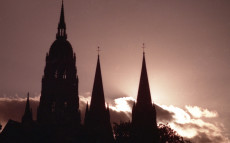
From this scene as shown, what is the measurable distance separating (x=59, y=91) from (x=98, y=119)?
12.4 meters

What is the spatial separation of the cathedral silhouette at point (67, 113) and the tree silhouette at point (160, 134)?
104 cm

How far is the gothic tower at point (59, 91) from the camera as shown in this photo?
8738cm

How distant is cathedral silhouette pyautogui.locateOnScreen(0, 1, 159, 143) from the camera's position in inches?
2945

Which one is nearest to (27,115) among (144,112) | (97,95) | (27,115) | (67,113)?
(27,115)

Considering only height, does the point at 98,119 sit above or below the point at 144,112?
below

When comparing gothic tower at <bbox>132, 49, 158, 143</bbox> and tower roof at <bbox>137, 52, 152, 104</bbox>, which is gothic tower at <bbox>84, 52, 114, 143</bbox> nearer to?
gothic tower at <bbox>132, 49, 158, 143</bbox>

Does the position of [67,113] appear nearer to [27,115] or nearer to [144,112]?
[27,115]

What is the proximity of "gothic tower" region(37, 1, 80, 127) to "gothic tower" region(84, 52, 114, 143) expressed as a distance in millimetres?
6358

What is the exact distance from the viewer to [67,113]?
87.9m

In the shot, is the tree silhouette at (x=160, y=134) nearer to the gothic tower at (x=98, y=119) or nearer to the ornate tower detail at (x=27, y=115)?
the gothic tower at (x=98, y=119)

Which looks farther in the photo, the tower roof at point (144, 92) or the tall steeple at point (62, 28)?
the tall steeple at point (62, 28)

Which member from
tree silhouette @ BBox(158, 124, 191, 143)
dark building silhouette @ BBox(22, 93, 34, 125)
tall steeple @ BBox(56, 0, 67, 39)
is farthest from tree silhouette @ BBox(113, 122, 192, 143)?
tall steeple @ BBox(56, 0, 67, 39)

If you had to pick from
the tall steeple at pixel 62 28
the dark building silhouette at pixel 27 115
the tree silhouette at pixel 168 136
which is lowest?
the tree silhouette at pixel 168 136

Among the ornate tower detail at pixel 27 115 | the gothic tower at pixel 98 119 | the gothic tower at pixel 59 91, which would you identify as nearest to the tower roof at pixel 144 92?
the gothic tower at pixel 98 119
